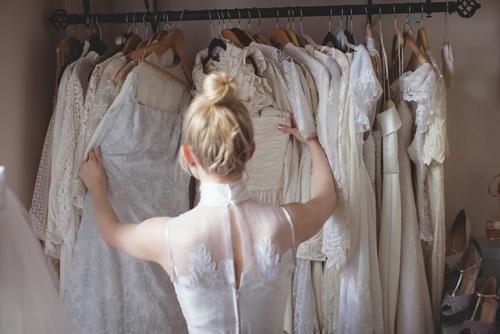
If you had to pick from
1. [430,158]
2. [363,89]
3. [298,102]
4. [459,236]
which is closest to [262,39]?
[298,102]

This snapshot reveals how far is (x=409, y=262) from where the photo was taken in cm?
168

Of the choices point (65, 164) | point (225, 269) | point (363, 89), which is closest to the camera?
point (225, 269)

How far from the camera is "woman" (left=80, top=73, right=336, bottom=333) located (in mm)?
1108

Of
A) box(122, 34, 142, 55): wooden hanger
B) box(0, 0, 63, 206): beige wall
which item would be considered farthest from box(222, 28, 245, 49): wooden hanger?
box(0, 0, 63, 206): beige wall

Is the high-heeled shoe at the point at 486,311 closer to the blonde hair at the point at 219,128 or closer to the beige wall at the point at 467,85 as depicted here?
the beige wall at the point at 467,85

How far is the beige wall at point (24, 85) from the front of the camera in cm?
166

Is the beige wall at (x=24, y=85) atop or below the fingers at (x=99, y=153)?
atop

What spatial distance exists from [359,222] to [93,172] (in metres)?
0.78

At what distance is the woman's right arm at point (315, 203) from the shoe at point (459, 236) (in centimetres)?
69

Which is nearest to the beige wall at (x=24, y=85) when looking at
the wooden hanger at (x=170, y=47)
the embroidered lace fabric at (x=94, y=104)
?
the embroidered lace fabric at (x=94, y=104)

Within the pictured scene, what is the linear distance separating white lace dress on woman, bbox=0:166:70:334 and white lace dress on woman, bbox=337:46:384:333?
0.83m

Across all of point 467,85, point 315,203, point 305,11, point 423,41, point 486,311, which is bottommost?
point 486,311

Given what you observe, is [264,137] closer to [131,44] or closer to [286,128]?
[286,128]

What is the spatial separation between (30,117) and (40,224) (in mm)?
357
